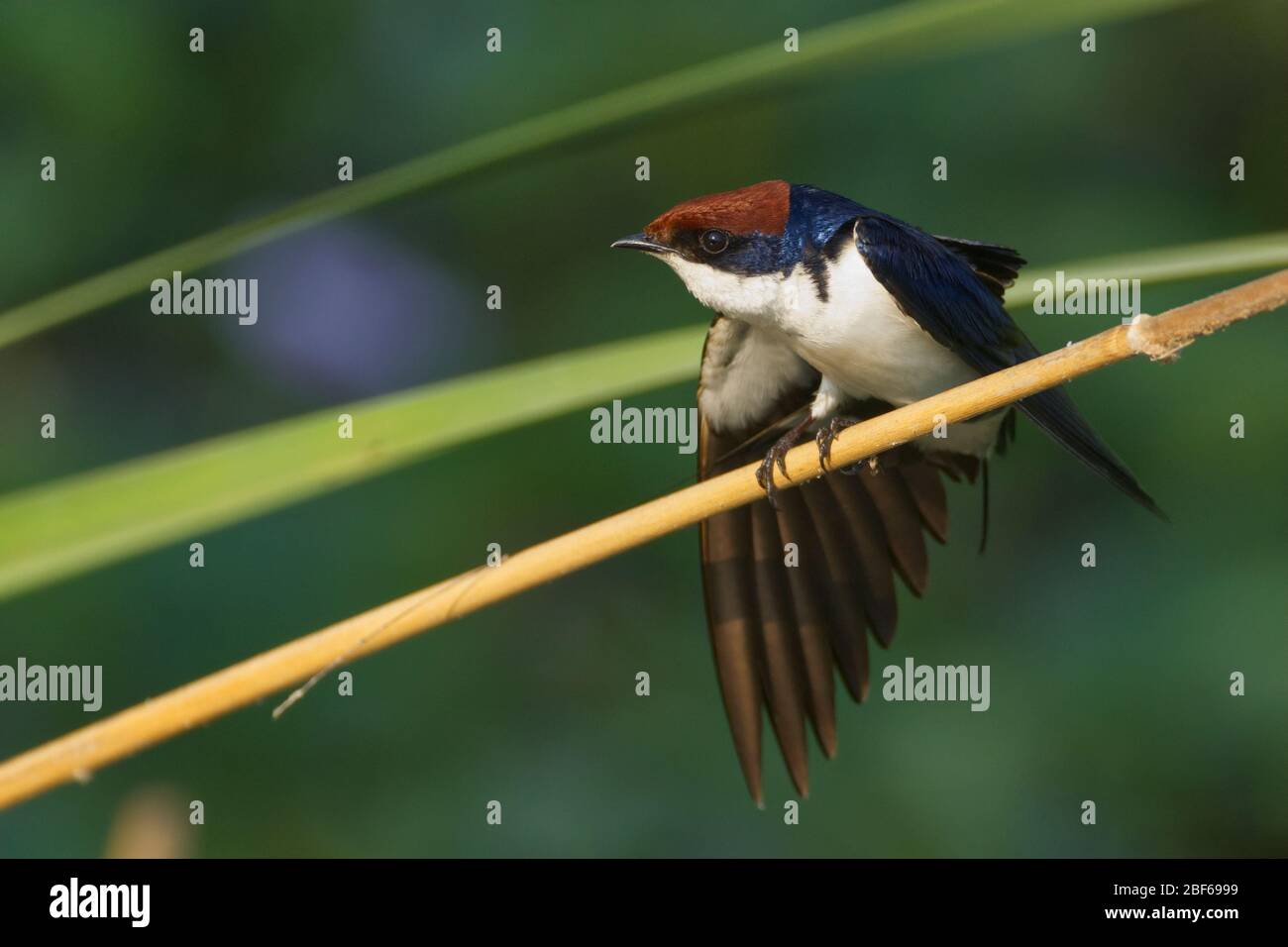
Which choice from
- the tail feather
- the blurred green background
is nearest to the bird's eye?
the tail feather

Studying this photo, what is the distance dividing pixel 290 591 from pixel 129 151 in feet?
3.85

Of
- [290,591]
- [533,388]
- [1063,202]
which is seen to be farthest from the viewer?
[1063,202]

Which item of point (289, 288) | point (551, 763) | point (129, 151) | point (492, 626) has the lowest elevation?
point (551, 763)

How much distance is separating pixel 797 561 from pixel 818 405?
0.84 ft

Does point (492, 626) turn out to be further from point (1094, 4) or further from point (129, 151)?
point (1094, 4)

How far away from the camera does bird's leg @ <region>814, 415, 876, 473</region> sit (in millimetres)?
1377

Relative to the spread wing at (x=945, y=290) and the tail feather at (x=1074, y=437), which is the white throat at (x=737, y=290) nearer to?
the spread wing at (x=945, y=290)

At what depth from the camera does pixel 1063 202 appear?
3264 millimetres

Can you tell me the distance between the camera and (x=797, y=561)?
1.97m

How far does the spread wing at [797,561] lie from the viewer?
6.24 feet

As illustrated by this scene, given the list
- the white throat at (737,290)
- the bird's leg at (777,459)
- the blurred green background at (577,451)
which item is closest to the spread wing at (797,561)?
the bird's leg at (777,459)

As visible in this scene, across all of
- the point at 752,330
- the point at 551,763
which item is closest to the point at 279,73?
the point at 551,763

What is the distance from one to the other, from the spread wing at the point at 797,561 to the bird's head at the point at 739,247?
0.24 m

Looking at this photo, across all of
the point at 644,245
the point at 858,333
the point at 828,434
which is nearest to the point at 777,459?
the point at 828,434
